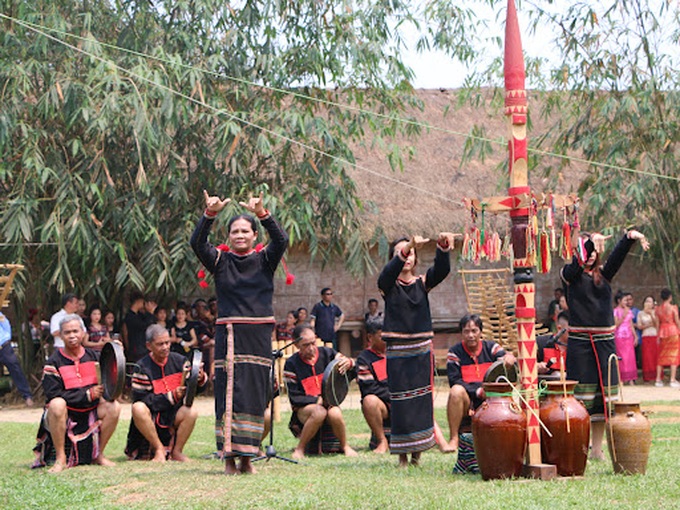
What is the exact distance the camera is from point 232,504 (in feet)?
21.6

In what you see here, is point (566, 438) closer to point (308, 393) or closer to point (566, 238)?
point (566, 238)

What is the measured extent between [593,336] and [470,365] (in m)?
1.32

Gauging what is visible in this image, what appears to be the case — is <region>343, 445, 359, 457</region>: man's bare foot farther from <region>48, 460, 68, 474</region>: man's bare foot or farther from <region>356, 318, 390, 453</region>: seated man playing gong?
<region>48, 460, 68, 474</region>: man's bare foot

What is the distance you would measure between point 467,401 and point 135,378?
3.03 metres

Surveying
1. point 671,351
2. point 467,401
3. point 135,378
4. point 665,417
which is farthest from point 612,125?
point 135,378

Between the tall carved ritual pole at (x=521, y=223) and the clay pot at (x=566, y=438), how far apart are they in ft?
0.32

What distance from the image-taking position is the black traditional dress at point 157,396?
31.6ft

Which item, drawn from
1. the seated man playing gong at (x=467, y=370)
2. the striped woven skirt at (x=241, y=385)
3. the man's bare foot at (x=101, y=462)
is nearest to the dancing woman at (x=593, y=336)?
the seated man playing gong at (x=467, y=370)

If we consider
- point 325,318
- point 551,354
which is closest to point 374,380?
point 551,354

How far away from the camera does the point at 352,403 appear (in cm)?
1536

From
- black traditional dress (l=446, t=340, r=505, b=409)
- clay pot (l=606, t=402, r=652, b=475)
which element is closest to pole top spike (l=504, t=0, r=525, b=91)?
clay pot (l=606, t=402, r=652, b=475)

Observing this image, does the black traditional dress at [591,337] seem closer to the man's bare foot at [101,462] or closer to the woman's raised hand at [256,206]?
the woman's raised hand at [256,206]

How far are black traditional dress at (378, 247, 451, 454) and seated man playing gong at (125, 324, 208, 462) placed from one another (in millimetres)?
2039

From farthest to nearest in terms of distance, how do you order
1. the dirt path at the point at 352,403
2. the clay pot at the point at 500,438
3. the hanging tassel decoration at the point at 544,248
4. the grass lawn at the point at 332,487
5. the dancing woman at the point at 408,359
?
the dirt path at the point at 352,403 → the dancing woman at the point at 408,359 → the hanging tassel decoration at the point at 544,248 → the clay pot at the point at 500,438 → the grass lawn at the point at 332,487
